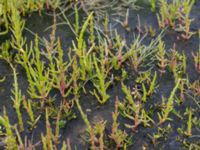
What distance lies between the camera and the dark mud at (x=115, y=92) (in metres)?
2.09

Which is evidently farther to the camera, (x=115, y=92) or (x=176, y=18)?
(x=176, y=18)

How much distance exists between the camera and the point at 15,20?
7.50 ft

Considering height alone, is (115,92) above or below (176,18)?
below

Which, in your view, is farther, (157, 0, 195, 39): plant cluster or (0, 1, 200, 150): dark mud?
(157, 0, 195, 39): plant cluster

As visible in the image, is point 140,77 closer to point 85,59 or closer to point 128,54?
point 128,54

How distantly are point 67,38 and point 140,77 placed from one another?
0.59m

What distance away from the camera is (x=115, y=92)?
2.32 m

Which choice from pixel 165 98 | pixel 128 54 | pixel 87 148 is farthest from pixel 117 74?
pixel 87 148

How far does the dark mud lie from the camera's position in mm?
2094

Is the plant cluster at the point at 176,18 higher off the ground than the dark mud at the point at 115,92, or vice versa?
the plant cluster at the point at 176,18

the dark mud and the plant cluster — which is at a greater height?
the plant cluster

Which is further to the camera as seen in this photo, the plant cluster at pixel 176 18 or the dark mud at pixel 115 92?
the plant cluster at pixel 176 18

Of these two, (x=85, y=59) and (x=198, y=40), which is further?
(x=198, y=40)

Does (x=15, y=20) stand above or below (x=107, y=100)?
above
